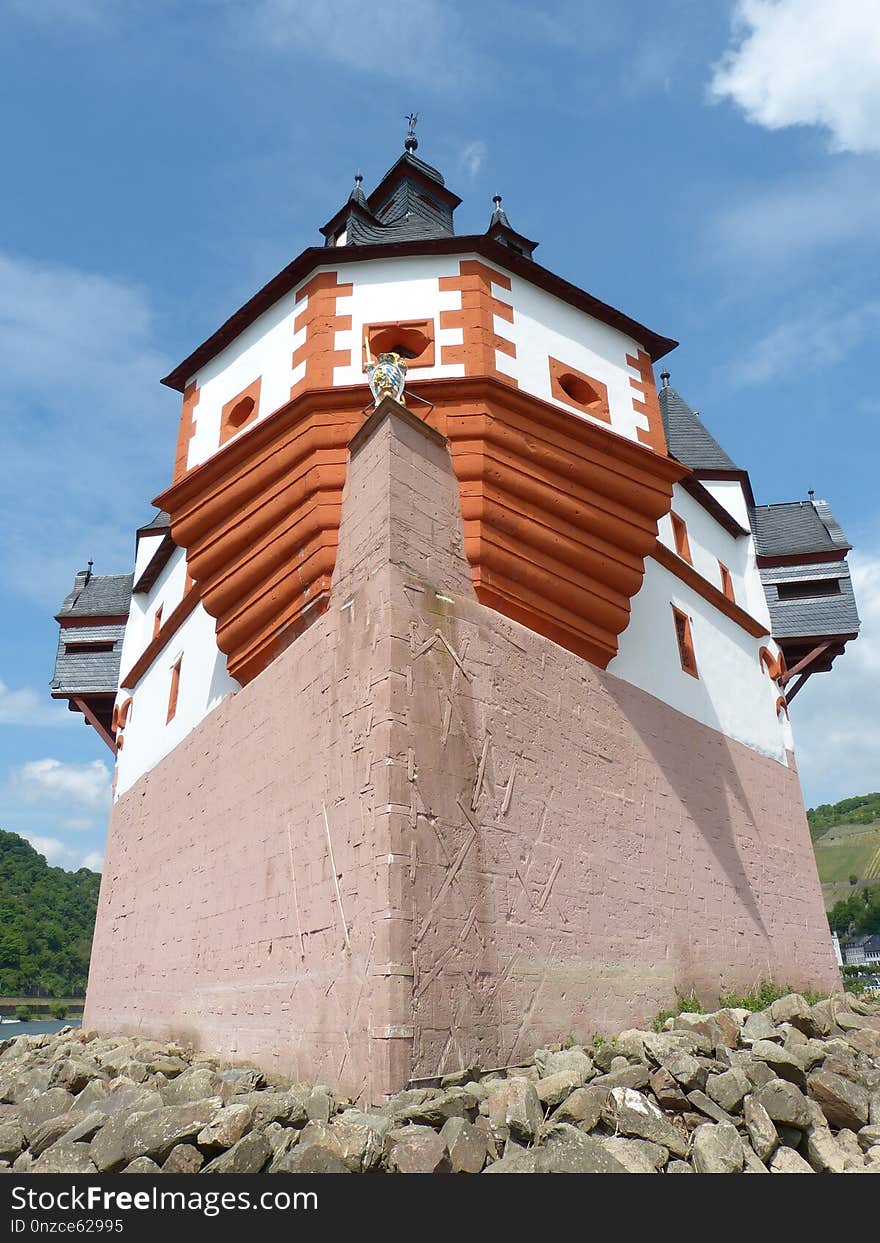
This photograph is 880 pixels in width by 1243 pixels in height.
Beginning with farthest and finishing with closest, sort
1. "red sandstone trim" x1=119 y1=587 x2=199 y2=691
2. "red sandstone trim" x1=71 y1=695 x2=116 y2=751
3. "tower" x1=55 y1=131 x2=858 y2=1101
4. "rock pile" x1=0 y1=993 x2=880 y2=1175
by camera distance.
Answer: "red sandstone trim" x1=71 y1=695 x2=116 y2=751 < "red sandstone trim" x1=119 y1=587 x2=199 y2=691 < "tower" x1=55 y1=131 x2=858 y2=1101 < "rock pile" x1=0 y1=993 x2=880 y2=1175

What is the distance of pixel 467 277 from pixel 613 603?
3232mm

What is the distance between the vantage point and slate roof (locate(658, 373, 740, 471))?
1431cm

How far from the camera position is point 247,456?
26.0 ft

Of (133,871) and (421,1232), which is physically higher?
(133,871)

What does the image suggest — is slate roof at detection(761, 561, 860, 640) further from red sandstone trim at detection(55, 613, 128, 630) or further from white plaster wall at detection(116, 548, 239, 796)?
red sandstone trim at detection(55, 613, 128, 630)

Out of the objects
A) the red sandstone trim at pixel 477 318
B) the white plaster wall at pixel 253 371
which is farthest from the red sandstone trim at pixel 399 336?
the white plaster wall at pixel 253 371

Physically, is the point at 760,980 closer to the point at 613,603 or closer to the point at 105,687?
the point at 613,603

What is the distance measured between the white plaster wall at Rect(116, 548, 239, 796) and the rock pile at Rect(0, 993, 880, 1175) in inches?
158

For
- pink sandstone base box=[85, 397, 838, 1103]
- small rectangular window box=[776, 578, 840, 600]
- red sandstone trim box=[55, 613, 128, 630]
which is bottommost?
pink sandstone base box=[85, 397, 838, 1103]

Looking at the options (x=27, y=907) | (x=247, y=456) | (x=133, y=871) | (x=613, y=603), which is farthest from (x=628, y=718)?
(x=27, y=907)

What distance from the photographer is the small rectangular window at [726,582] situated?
1210 cm

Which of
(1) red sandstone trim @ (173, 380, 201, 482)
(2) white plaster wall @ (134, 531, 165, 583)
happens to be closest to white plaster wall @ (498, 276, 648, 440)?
(1) red sandstone trim @ (173, 380, 201, 482)

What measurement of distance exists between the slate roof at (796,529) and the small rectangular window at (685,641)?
4.14 m

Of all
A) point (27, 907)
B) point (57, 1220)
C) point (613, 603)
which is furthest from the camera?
point (27, 907)
